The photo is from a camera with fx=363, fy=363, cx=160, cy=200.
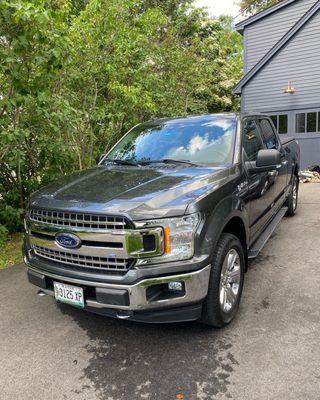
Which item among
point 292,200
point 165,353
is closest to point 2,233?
point 165,353

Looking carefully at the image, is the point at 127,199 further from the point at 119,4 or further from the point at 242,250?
the point at 119,4

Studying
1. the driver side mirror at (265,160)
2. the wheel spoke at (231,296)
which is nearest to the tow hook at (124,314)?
the wheel spoke at (231,296)

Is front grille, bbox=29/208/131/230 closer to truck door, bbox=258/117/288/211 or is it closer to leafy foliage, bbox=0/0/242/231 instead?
leafy foliage, bbox=0/0/242/231

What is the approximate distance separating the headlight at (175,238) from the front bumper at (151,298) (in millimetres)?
131

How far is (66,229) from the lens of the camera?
2.77 m

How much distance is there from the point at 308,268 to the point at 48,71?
13.5 feet

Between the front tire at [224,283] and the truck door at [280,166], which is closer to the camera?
the front tire at [224,283]

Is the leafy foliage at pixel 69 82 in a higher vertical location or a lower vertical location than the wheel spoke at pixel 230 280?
higher

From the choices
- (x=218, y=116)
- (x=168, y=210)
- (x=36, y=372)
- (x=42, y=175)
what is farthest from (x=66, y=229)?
(x=42, y=175)

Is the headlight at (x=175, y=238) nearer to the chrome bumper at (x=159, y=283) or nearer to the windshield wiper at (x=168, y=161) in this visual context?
the chrome bumper at (x=159, y=283)

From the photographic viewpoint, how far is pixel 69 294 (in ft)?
9.32

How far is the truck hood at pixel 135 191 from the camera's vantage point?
2.62 m

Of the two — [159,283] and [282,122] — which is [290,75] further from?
[159,283]

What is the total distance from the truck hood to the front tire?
518 mm
